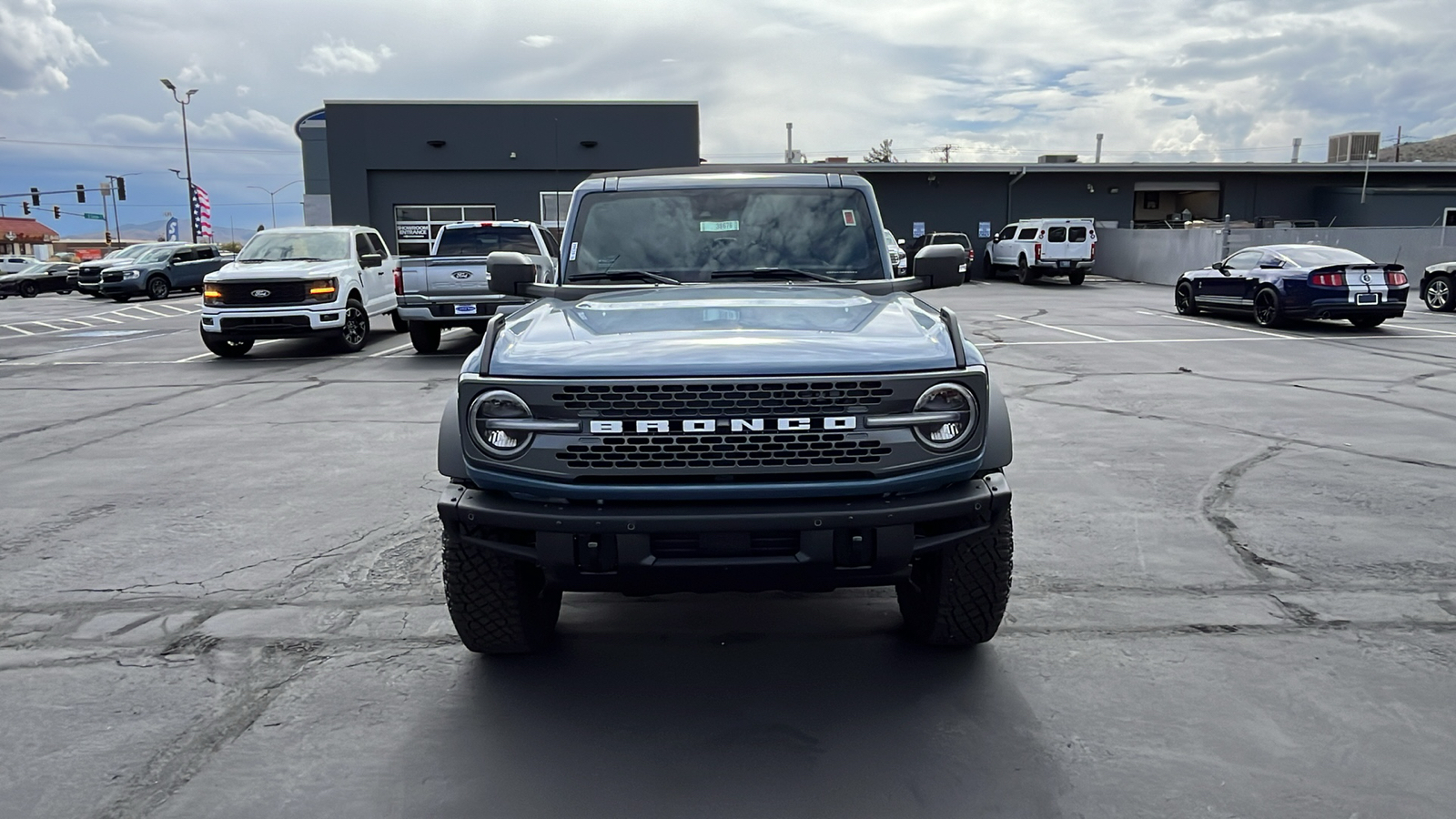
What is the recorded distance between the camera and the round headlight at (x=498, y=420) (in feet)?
10.9

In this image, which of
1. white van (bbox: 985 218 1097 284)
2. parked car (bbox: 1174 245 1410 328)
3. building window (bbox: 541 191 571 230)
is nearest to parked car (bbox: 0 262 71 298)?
building window (bbox: 541 191 571 230)

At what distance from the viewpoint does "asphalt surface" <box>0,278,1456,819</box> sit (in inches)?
122

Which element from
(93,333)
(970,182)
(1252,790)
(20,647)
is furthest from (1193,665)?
(970,182)

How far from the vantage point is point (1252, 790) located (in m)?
3.05

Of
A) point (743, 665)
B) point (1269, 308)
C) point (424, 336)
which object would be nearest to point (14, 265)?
point (424, 336)

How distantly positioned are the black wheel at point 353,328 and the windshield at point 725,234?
35.5 ft

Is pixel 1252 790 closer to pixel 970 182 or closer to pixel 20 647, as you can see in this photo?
pixel 20 647

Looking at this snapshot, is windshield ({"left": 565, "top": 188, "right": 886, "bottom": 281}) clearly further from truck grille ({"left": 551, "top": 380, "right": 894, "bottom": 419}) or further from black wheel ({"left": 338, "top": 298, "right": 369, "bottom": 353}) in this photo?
black wheel ({"left": 338, "top": 298, "right": 369, "bottom": 353})

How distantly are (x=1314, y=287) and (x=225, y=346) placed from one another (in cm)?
1652

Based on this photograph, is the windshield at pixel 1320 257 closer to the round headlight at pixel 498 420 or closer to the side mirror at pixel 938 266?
the side mirror at pixel 938 266

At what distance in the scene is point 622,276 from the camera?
4.82 meters

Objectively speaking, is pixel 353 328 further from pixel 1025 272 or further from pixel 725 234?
pixel 1025 272

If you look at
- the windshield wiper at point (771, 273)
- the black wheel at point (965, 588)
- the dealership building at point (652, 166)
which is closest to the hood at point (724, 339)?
the windshield wiper at point (771, 273)

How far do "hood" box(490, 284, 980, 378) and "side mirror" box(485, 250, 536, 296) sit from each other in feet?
2.55
